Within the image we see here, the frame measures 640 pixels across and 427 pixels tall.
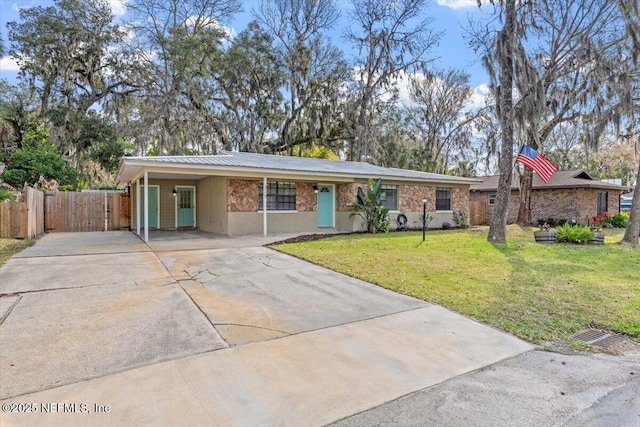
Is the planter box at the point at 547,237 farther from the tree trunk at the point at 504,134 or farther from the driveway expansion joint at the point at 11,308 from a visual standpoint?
the driveway expansion joint at the point at 11,308

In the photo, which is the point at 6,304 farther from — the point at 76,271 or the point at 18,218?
the point at 18,218

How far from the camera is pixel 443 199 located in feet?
58.8

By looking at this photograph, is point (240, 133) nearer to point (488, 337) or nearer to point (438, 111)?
point (438, 111)

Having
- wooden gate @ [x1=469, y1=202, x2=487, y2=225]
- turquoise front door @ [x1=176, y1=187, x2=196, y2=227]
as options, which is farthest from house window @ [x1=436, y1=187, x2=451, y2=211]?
turquoise front door @ [x1=176, y1=187, x2=196, y2=227]

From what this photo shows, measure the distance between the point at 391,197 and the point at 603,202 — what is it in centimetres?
1497

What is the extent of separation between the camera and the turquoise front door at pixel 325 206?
14835 mm

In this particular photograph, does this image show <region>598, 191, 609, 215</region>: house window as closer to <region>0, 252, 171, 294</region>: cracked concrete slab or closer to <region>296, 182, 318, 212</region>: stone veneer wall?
<region>296, 182, 318, 212</region>: stone veneer wall

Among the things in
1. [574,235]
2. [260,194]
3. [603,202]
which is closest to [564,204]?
[603,202]

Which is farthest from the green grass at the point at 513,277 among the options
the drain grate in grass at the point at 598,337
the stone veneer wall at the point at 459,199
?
the stone veneer wall at the point at 459,199

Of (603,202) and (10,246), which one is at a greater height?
(603,202)

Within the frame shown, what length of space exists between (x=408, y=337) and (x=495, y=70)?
438 inches

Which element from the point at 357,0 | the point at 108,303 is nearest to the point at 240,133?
the point at 357,0

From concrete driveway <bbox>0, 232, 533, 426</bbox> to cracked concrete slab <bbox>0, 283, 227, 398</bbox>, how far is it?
2 centimetres

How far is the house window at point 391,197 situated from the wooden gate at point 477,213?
263 inches
